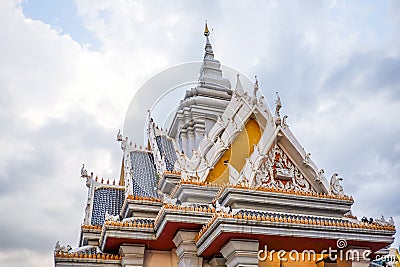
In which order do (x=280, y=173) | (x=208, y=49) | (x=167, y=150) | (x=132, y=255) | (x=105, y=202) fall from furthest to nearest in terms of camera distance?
(x=208, y=49), (x=167, y=150), (x=105, y=202), (x=280, y=173), (x=132, y=255)

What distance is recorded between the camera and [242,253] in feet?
30.1

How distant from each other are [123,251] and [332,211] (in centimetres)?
546

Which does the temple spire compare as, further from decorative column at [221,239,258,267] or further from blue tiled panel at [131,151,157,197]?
decorative column at [221,239,258,267]

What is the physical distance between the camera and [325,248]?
393 inches

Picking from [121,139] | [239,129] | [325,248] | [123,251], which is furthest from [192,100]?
[325,248]

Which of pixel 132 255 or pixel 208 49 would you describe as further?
pixel 208 49

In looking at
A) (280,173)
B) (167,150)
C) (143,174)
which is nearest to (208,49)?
(167,150)

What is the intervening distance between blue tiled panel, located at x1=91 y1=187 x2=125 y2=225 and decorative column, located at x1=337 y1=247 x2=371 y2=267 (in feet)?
23.5

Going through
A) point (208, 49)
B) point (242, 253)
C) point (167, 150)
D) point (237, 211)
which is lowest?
point (242, 253)

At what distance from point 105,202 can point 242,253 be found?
702 centimetres

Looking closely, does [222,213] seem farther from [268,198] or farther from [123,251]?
[123,251]

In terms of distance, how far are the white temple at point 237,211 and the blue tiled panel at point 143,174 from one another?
1.9 inches

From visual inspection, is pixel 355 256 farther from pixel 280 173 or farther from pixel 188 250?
pixel 188 250

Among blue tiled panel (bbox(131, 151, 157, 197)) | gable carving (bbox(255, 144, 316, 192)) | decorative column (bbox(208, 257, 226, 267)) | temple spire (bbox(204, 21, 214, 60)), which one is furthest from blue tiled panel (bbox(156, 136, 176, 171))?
temple spire (bbox(204, 21, 214, 60))
